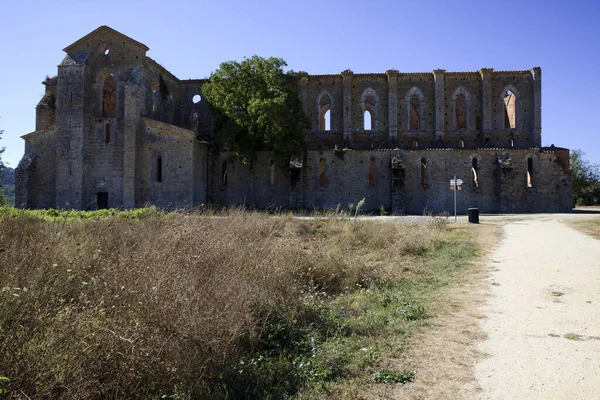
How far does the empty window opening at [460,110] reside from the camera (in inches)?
1357

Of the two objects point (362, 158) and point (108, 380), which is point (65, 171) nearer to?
point (362, 158)

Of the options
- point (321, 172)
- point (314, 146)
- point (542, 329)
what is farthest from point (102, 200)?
point (542, 329)

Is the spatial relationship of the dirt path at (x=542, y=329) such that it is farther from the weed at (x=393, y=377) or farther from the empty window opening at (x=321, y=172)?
the empty window opening at (x=321, y=172)

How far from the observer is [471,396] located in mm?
3633

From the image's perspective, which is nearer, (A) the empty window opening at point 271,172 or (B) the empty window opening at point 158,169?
(B) the empty window opening at point 158,169

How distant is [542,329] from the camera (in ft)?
17.7

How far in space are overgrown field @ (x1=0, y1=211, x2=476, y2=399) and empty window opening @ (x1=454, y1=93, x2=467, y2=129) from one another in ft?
101

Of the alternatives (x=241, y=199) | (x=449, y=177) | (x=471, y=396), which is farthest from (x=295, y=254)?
(x=449, y=177)

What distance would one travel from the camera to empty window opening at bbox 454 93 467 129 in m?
34.5

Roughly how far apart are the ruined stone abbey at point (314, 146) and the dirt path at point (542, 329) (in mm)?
19990

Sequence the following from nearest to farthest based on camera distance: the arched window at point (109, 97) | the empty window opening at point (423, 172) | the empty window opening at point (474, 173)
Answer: the arched window at point (109, 97), the empty window opening at point (474, 173), the empty window opening at point (423, 172)

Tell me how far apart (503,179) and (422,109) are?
29.7 feet

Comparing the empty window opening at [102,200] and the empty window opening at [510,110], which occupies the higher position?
the empty window opening at [510,110]

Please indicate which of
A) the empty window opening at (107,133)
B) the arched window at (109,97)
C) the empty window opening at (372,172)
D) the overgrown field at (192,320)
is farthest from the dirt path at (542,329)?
the arched window at (109,97)
